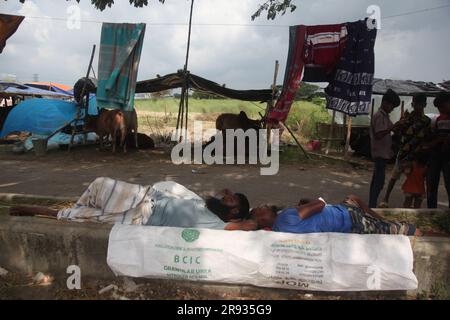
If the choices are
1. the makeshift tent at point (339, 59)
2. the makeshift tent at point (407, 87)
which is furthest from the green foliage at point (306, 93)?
the makeshift tent at point (407, 87)

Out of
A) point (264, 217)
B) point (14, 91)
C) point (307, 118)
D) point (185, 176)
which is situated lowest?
point (185, 176)

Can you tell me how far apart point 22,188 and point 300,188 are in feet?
15.8

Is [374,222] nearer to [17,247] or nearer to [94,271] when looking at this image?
[94,271]

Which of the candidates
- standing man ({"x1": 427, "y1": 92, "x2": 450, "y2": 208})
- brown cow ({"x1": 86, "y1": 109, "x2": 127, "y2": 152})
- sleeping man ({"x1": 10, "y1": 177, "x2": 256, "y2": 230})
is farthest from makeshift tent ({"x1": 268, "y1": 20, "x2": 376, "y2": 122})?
sleeping man ({"x1": 10, "y1": 177, "x2": 256, "y2": 230})

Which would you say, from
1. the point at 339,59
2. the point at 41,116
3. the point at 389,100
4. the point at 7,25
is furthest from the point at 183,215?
the point at 41,116

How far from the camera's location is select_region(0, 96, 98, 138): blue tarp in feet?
34.3

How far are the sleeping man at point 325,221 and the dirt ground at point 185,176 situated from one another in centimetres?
218

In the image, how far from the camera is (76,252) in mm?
3012

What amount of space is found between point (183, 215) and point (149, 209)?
0.34m

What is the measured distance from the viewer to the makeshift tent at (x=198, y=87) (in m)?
9.43

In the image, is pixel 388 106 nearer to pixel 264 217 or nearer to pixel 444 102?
pixel 444 102

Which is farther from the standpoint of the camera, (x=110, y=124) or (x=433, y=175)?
(x=110, y=124)
